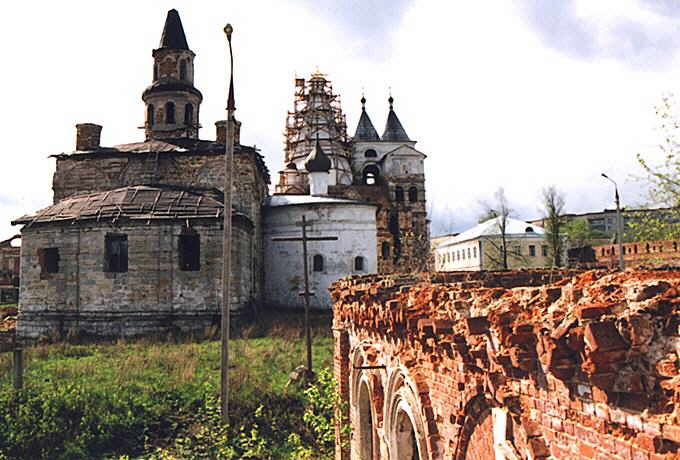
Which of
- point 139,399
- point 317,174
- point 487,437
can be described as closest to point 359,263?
point 317,174

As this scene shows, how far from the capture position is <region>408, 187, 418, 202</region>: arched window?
1603 inches

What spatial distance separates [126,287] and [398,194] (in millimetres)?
22432

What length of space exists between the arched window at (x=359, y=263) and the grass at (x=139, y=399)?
11.6 metres

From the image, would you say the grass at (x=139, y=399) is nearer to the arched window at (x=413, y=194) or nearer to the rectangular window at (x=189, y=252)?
the rectangular window at (x=189, y=252)

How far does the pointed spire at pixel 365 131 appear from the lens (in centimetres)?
4566

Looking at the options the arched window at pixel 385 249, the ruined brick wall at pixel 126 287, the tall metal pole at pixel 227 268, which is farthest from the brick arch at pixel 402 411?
the arched window at pixel 385 249

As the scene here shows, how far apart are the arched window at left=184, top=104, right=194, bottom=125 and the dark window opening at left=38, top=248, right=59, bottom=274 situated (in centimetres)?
1049

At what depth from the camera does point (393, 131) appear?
46.2m

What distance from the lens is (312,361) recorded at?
17172 mm

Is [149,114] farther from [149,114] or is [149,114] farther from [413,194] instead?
[413,194]

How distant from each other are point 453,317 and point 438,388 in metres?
0.78

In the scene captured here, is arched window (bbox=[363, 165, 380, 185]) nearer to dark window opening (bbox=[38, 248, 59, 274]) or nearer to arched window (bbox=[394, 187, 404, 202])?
arched window (bbox=[394, 187, 404, 202])

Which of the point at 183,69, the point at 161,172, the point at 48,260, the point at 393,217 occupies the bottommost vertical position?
the point at 48,260

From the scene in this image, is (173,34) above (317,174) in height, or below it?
above
